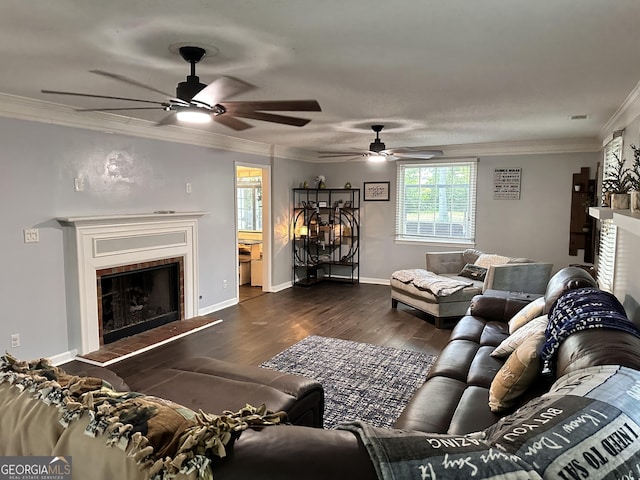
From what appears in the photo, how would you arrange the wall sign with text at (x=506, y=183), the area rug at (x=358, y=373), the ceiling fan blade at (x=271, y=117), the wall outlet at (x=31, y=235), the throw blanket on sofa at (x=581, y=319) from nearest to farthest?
the throw blanket on sofa at (x=581, y=319), the ceiling fan blade at (x=271, y=117), the area rug at (x=358, y=373), the wall outlet at (x=31, y=235), the wall sign with text at (x=506, y=183)

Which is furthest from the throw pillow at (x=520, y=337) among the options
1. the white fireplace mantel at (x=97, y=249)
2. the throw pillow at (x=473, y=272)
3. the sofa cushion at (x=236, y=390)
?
the white fireplace mantel at (x=97, y=249)

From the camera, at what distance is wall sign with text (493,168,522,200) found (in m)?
6.56

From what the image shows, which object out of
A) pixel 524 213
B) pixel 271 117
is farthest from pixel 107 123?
pixel 524 213

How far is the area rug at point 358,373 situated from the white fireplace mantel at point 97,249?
6.17 ft

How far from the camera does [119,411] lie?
1066 millimetres

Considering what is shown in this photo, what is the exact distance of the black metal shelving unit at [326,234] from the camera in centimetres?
771

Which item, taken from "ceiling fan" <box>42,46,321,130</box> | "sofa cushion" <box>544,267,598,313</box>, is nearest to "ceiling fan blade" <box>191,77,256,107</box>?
"ceiling fan" <box>42,46,321,130</box>

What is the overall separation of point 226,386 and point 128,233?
9.53ft

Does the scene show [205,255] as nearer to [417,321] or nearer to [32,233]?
[32,233]

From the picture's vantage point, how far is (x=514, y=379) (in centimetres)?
206

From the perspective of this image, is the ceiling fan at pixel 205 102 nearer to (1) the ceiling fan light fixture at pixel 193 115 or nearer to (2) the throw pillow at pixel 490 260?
(1) the ceiling fan light fixture at pixel 193 115

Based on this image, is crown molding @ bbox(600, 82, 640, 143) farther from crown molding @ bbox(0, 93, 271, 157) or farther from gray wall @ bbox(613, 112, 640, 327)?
crown molding @ bbox(0, 93, 271, 157)

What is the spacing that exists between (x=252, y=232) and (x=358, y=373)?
16.4 feet

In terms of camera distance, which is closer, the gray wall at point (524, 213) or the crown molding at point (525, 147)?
the crown molding at point (525, 147)
